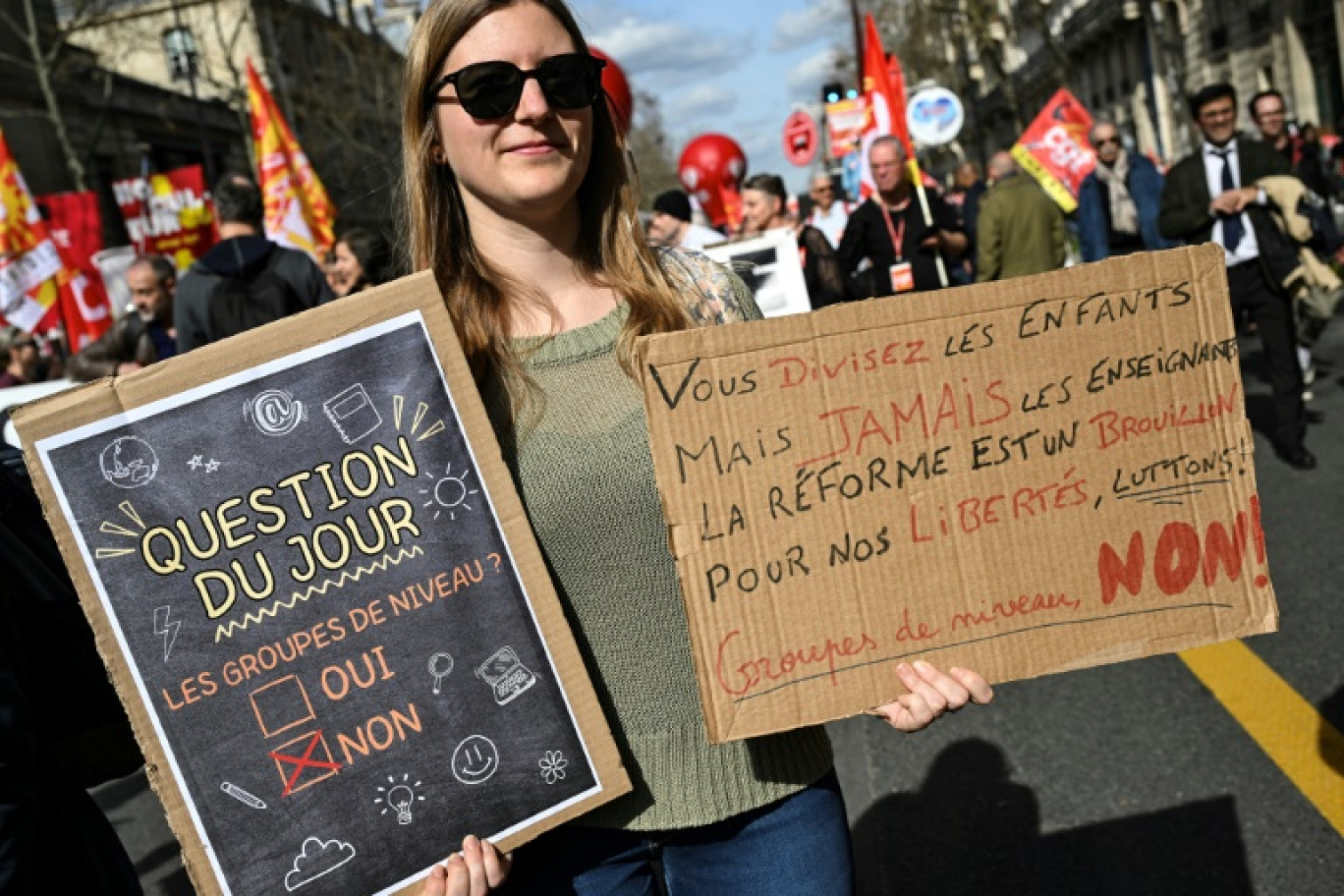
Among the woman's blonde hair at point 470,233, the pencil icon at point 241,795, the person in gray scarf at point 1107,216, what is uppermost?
the woman's blonde hair at point 470,233

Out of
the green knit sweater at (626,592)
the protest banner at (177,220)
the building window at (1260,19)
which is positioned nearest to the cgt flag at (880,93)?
the protest banner at (177,220)

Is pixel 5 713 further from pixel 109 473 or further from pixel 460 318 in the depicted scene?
pixel 460 318

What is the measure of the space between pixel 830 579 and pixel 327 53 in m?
57.4

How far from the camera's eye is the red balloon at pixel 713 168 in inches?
507

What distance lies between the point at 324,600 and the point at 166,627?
0.19 m

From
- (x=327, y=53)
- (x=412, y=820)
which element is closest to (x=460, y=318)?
(x=412, y=820)

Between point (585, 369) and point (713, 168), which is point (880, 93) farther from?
point (585, 369)

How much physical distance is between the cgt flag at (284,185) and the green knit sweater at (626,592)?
968cm

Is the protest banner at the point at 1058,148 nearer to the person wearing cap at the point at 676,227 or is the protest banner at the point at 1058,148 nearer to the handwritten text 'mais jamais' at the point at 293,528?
the person wearing cap at the point at 676,227

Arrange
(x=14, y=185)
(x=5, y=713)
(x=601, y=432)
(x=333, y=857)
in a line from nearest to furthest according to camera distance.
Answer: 1. (x=5, y=713)
2. (x=333, y=857)
3. (x=601, y=432)
4. (x=14, y=185)

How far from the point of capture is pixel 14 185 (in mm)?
A: 11367

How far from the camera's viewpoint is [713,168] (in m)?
12.9

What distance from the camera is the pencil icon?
1.67 meters

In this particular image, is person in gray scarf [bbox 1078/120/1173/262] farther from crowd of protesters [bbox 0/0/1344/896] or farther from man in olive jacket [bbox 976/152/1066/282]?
crowd of protesters [bbox 0/0/1344/896]
